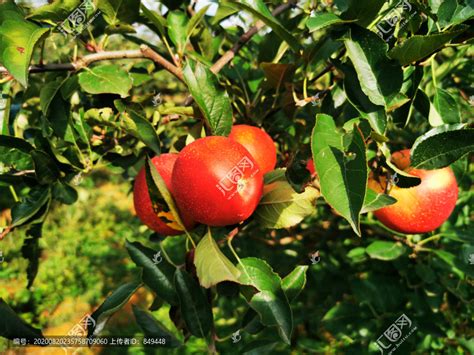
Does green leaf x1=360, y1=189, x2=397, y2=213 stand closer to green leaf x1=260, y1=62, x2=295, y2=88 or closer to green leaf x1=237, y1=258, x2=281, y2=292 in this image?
green leaf x1=237, y1=258, x2=281, y2=292

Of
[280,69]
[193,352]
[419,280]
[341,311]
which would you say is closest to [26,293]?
[193,352]

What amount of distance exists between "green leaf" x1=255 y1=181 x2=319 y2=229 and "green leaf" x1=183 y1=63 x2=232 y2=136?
0.13 meters

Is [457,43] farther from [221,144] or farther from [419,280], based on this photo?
[419,280]

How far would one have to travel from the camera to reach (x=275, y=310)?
25.4 inches

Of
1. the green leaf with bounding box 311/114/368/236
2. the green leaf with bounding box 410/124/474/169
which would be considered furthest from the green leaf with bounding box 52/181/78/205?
the green leaf with bounding box 410/124/474/169

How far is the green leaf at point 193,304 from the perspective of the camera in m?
0.71

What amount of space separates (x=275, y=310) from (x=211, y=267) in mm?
132

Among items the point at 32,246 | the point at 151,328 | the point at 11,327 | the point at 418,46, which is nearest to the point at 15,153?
the point at 32,246

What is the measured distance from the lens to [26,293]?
2.63 meters

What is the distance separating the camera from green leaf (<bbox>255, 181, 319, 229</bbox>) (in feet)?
2.20

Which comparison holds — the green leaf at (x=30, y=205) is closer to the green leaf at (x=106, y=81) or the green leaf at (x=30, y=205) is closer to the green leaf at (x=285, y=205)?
the green leaf at (x=106, y=81)

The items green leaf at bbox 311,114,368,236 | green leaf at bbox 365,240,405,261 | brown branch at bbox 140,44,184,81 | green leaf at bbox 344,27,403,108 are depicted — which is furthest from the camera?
green leaf at bbox 365,240,405,261

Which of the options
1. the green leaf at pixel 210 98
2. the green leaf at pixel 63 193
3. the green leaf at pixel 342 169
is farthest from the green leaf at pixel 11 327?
the green leaf at pixel 342 169

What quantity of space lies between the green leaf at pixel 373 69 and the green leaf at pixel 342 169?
0.29 ft
